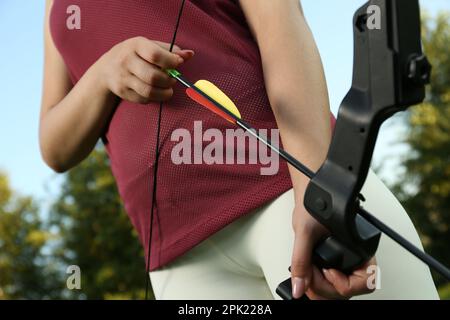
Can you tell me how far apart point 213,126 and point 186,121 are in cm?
4

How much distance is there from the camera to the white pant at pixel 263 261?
2.39 ft

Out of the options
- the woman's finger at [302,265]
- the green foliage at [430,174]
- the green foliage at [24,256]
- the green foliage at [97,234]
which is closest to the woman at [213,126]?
the woman's finger at [302,265]

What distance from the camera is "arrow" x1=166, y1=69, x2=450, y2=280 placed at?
0.55 m

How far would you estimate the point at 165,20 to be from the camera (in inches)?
34.7

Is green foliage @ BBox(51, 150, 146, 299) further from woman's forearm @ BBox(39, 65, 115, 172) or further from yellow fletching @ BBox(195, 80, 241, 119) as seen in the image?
yellow fletching @ BBox(195, 80, 241, 119)

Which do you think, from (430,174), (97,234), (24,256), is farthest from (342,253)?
(430,174)

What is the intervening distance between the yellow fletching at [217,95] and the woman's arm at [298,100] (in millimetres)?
57

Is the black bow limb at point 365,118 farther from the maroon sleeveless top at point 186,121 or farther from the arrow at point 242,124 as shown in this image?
the maroon sleeveless top at point 186,121

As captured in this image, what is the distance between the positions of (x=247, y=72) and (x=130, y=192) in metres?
0.25

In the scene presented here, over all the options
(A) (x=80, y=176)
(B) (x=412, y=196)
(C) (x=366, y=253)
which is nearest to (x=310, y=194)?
(C) (x=366, y=253)

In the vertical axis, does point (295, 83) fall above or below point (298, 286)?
above

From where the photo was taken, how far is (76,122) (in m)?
0.98

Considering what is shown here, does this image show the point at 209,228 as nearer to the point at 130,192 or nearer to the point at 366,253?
the point at 130,192

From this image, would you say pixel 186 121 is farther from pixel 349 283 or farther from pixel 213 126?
pixel 349 283
